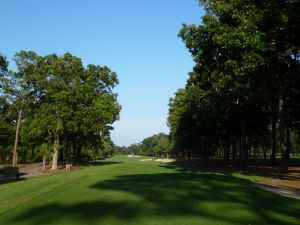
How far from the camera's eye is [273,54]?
25.7 meters

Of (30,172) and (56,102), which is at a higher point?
(56,102)

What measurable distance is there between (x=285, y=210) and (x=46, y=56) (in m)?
48.6

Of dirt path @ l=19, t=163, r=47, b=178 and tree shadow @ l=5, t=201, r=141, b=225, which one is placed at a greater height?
dirt path @ l=19, t=163, r=47, b=178

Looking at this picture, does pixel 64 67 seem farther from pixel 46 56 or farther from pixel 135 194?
pixel 135 194

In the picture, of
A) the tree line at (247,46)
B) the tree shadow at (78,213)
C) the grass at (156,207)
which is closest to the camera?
the grass at (156,207)

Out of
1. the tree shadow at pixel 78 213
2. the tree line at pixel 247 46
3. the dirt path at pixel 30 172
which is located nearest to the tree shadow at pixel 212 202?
the tree shadow at pixel 78 213

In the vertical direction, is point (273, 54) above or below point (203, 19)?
below

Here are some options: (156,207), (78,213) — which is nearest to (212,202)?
(156,207)

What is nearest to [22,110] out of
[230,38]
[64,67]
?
[64,67]

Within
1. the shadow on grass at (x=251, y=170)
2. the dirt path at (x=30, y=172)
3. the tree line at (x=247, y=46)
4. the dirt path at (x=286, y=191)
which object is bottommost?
the dirt path at (x=286, y=191)

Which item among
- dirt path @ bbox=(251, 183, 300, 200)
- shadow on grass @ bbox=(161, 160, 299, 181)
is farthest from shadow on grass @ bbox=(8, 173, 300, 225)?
shadow on grass @ bbox=(161, 160, 299, 181)

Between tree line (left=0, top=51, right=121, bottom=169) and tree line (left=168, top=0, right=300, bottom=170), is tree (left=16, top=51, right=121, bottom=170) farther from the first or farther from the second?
tree line (left=168, top=0, right=300, bottom=170)

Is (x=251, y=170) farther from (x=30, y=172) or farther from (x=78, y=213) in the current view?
(x=78, y=213)

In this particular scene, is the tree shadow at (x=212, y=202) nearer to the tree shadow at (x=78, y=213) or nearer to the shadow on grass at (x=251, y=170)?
the tree shadow at (x=78, y=213)
